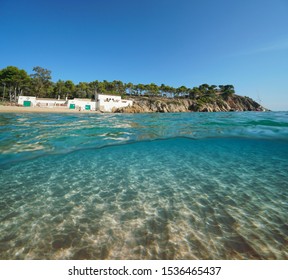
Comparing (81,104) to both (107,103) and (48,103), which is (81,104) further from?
(48,103)

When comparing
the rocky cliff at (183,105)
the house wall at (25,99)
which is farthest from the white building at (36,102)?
the rocky cliff at (183,105)

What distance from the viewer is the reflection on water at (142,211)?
123 inches

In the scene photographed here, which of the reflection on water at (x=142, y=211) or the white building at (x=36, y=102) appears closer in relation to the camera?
the reflection on water at (x=142, y=211)

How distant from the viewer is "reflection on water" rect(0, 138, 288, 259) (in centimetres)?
312

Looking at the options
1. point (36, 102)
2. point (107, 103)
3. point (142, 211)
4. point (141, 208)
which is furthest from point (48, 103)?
point (142, 211)

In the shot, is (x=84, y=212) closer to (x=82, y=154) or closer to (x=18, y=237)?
(x=18, y=237)

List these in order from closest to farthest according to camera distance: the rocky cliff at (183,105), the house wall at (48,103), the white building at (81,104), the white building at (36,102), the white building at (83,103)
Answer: the white building at (36,102) < the white building at (83,103) < the house wall at (48,103) < the white building at (81,104) < the rocky cliff at (183,105)

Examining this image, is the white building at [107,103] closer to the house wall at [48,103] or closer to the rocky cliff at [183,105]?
the rocky cliff at [183,105]

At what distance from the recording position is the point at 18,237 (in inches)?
131

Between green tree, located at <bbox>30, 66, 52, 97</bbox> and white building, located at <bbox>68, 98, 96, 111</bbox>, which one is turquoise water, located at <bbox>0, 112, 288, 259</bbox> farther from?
green tree, located at <bbox>30, 66, 52, 97</bbox>

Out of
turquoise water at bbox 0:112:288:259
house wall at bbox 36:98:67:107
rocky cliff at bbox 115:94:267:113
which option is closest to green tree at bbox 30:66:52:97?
house wall at bbox 36:98:67:107

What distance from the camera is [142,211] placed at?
14.1ft

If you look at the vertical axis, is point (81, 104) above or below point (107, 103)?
below
